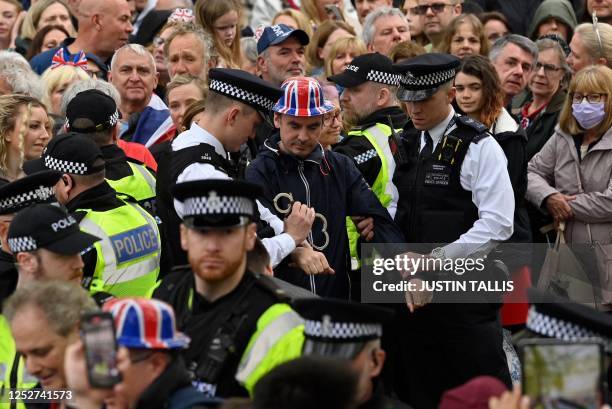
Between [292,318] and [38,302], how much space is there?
116cm

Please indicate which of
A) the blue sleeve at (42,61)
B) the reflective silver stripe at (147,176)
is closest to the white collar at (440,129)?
the reflective silver stripe at (147,176)

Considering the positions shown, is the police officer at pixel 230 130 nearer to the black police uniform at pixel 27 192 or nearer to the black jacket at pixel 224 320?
the black police uniform at pixel 27 192

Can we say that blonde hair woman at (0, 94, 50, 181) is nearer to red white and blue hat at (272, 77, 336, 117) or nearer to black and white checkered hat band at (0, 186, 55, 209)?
black and white checkered hat band at (0, 186, 55, 209)

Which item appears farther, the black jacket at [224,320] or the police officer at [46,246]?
the police officer at [46,246]

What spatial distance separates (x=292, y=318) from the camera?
20.9ft

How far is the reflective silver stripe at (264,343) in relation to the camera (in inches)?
244

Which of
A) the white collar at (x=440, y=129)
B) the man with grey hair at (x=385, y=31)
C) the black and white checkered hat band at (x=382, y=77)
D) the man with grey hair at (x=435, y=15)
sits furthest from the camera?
the man with grey hair at (x=435, y=15)

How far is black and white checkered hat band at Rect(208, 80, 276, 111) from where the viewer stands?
8250 mm

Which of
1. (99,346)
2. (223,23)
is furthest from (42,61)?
(99,346)

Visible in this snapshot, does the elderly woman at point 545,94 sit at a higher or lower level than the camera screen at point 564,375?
lower

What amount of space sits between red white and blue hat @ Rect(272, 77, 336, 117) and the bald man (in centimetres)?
372

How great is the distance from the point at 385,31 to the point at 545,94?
6.04ft

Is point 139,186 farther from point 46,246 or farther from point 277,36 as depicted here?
point 277,36

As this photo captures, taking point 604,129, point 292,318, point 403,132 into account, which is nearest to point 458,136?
point 403,132
